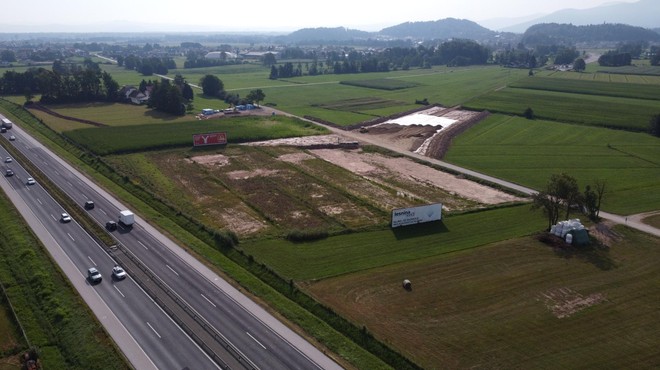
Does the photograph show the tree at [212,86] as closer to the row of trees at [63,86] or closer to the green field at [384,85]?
the row of trees at [63,86]

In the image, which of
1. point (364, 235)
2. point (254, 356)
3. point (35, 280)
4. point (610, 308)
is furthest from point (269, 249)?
point (610, 308)

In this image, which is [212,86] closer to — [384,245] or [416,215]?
[416,215]

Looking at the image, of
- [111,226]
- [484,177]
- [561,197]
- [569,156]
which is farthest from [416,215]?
[569,156]

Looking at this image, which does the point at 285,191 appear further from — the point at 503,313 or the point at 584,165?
the point at 584,165

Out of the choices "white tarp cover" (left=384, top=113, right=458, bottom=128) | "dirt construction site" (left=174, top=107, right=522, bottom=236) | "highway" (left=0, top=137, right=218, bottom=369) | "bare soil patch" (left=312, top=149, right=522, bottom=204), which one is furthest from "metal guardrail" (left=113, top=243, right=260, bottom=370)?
"white tarp cover" (left=384, top=113, right=458, bottom=128)

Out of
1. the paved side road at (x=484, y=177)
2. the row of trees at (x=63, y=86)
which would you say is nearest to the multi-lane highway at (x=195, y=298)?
the paved side road at (x=484, y=177)

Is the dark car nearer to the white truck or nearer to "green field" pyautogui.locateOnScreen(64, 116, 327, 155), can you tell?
the white truck
